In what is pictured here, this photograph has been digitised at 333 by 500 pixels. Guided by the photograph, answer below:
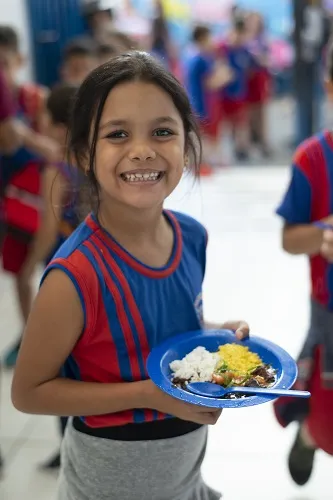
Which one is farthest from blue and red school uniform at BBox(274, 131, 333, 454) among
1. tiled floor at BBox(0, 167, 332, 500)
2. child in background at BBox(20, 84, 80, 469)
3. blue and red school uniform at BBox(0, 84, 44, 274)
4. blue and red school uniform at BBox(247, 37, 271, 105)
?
blue and red school uniform at BBox(247, 37, 271, 105)

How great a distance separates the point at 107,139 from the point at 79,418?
0.49 metres

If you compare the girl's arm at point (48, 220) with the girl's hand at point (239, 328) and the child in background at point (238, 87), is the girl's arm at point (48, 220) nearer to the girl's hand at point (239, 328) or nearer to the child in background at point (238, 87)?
the girl's hand at point (239, 328)

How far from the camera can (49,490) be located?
1921 millimetres

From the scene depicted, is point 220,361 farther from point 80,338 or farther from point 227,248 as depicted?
point 227,248

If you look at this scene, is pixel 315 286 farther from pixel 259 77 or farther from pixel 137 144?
pixel 259 77

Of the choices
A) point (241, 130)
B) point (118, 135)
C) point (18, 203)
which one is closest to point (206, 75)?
point (241, 130)

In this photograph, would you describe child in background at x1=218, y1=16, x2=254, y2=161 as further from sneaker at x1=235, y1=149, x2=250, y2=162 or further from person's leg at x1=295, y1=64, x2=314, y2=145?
person's leg at x1=295, y1=64, x2=314, y2=145

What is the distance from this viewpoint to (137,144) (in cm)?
98

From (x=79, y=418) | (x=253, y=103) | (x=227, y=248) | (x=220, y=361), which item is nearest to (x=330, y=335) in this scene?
(x=220, y=361)

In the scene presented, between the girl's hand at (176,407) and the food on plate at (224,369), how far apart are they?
4 centimetres

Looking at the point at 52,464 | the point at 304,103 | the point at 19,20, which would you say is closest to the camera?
the point at 52,464

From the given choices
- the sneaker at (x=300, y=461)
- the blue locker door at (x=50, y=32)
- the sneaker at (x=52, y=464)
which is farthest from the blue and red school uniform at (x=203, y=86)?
the sneaker at (x=300, y=461)

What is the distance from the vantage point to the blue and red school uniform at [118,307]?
99cm

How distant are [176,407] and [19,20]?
5.21 metres
